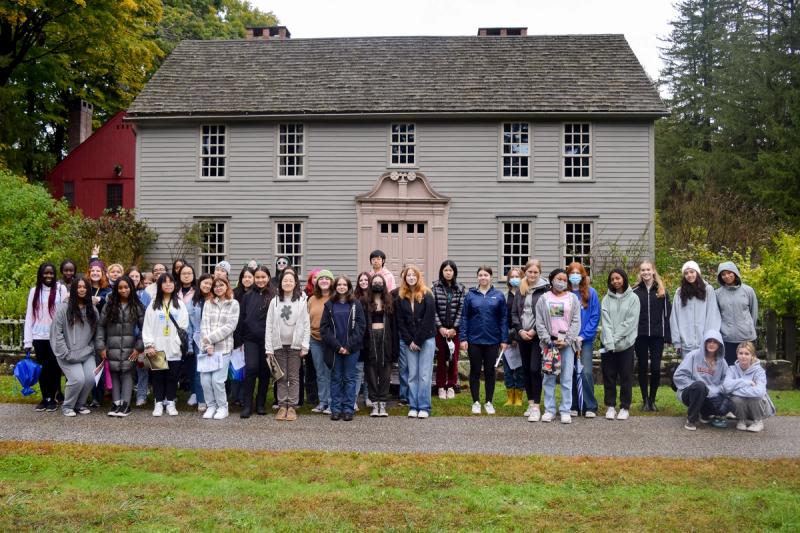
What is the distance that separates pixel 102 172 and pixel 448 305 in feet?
69.9

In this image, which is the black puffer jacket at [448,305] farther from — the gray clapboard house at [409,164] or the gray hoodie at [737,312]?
the gray clapboard house at [409,164]

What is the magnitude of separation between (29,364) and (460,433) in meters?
5.73

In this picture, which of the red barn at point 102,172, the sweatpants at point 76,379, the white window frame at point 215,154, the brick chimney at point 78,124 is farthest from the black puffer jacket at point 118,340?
the brick chimney at point 78,124

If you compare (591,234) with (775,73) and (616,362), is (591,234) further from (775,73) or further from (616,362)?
(775,73)

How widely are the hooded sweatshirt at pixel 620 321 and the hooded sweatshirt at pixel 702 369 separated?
690 mm

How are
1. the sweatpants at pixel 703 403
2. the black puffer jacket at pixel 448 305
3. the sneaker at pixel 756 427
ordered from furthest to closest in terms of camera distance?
1. the black puffer jacket at pixel 448 305
2. the sweatpants at pixel 703 403
3. the sneaker at pixel 756 427

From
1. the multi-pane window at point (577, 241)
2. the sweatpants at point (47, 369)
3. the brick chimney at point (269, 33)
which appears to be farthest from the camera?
the brick chimney at point (269, 33)

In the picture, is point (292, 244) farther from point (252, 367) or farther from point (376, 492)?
point (376, 492)

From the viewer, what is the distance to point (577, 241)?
20484 millimetres

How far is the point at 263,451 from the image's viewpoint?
24.1ft

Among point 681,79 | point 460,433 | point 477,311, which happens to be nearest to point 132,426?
point 460,433

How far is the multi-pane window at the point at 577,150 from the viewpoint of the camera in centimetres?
2050

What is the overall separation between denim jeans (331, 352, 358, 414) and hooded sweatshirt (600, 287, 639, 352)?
3157 millimetres

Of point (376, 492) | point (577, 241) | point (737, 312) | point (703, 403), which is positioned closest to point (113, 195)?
point (577, 241)
